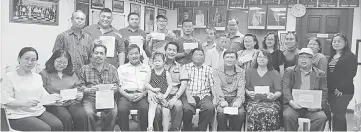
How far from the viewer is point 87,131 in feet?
12.2

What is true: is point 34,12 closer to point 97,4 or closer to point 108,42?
point 108,42

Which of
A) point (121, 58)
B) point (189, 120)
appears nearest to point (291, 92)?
point (189, 120)

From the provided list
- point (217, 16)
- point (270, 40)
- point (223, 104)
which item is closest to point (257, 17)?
point (217, 16)

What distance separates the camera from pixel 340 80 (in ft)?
13.5

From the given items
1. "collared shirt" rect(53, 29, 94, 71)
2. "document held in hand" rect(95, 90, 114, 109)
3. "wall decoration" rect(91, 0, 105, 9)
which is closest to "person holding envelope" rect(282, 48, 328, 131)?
"document held in hand" rect(95, 90, 114, 109)

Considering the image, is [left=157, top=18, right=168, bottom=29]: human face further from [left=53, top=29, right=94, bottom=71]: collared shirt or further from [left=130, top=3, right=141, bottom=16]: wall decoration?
[left=130, top=3, right=141, bottom=16]: wall decoration

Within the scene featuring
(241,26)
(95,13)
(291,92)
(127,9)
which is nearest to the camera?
(291,92)

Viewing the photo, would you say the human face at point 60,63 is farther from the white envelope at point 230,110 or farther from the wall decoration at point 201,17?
the wall decoration at point 201,17

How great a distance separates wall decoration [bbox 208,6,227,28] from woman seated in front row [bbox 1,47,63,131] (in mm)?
4451

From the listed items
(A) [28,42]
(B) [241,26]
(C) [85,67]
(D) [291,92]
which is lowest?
(D) [291,92]

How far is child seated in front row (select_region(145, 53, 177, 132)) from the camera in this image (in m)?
3.97

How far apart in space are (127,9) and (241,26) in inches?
91.0

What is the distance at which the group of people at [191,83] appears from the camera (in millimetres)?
3799

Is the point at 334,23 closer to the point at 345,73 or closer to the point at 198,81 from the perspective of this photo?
the point at 345,73
